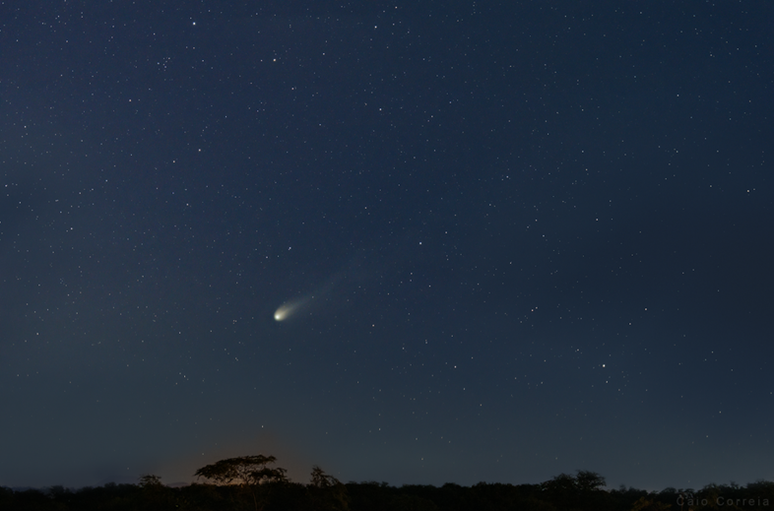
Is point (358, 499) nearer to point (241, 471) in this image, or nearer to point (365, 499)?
point (365, 499)

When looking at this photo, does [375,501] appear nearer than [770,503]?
No

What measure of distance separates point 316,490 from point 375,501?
278 inches

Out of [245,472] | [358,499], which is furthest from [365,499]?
[245,472]

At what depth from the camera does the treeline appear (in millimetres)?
33938

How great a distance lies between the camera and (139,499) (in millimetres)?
38688

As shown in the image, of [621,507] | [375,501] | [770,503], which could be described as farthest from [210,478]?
[770,503]

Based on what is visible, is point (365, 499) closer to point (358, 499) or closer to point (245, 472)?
point (358, 499)

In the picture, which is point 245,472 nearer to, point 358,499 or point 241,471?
point 241,471

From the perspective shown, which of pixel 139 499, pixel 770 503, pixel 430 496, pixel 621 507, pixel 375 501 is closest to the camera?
pixel 770 503

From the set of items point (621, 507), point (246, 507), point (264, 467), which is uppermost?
point (264, 467)

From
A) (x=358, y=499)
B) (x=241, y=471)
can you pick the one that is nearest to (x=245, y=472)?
(x=241, y=471)

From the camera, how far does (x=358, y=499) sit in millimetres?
41594

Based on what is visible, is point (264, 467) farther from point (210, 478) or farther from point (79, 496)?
point (79, 496)

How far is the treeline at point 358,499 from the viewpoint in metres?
33.9
